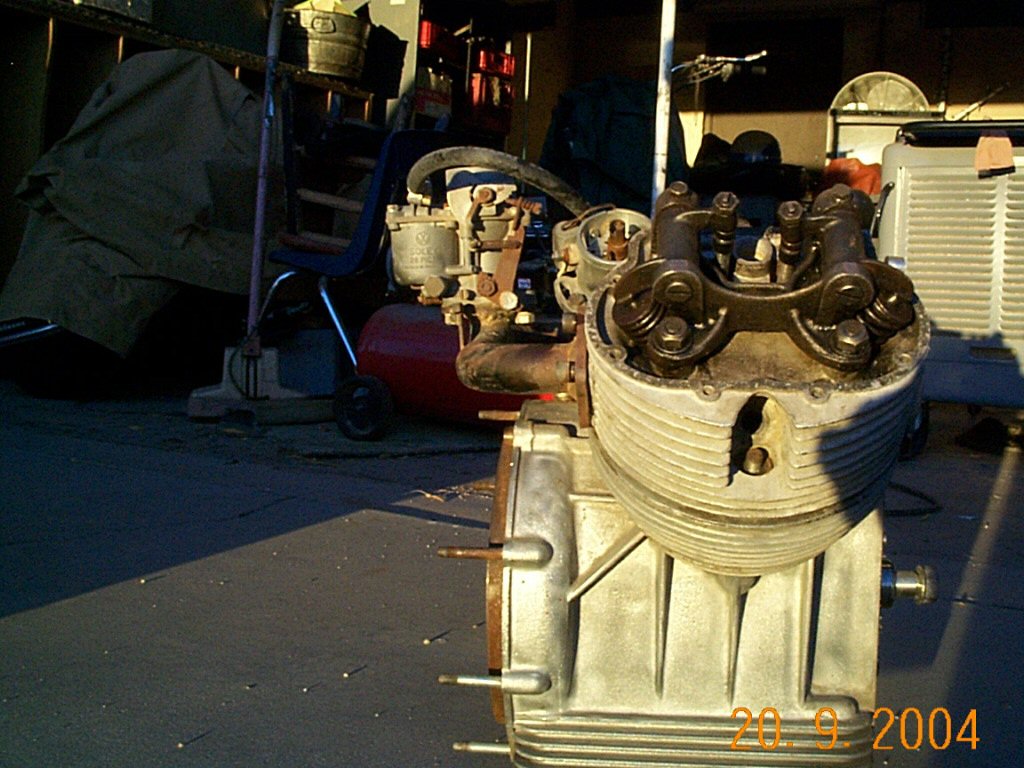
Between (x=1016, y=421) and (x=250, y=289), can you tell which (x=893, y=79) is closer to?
(x=1016, y=421)

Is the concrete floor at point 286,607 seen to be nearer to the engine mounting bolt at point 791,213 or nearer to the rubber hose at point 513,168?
the rubber hose at point 513,168

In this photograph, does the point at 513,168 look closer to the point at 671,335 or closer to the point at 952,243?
the point at 671,335

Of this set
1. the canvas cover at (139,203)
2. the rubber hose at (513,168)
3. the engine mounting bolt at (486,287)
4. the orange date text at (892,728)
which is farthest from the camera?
the canvas cover at (139,203)

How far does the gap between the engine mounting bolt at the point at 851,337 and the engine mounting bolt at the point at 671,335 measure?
0.24 m

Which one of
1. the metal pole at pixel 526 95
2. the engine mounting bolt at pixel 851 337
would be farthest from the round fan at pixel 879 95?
the engine mounting bolt at pixel 851 337

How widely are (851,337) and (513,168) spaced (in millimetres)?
1641

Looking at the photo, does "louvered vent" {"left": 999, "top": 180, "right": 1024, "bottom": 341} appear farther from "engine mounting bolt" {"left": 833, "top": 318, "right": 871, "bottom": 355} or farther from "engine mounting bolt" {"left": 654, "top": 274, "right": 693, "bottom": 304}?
"engine mounting bolt" {"left": 654, "top": 274, "right": 693, "bottom": 304}

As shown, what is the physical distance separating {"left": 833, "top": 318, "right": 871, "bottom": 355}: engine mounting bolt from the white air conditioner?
14.1ft

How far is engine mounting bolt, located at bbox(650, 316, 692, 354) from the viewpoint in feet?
5.82

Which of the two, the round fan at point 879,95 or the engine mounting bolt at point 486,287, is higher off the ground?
the round fan at point 879,95

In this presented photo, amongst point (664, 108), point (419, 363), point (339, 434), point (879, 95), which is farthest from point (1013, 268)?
point (339, 434)

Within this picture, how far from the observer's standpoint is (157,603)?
343 cm

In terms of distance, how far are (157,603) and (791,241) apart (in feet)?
7.71

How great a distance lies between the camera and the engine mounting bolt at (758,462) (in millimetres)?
1824
